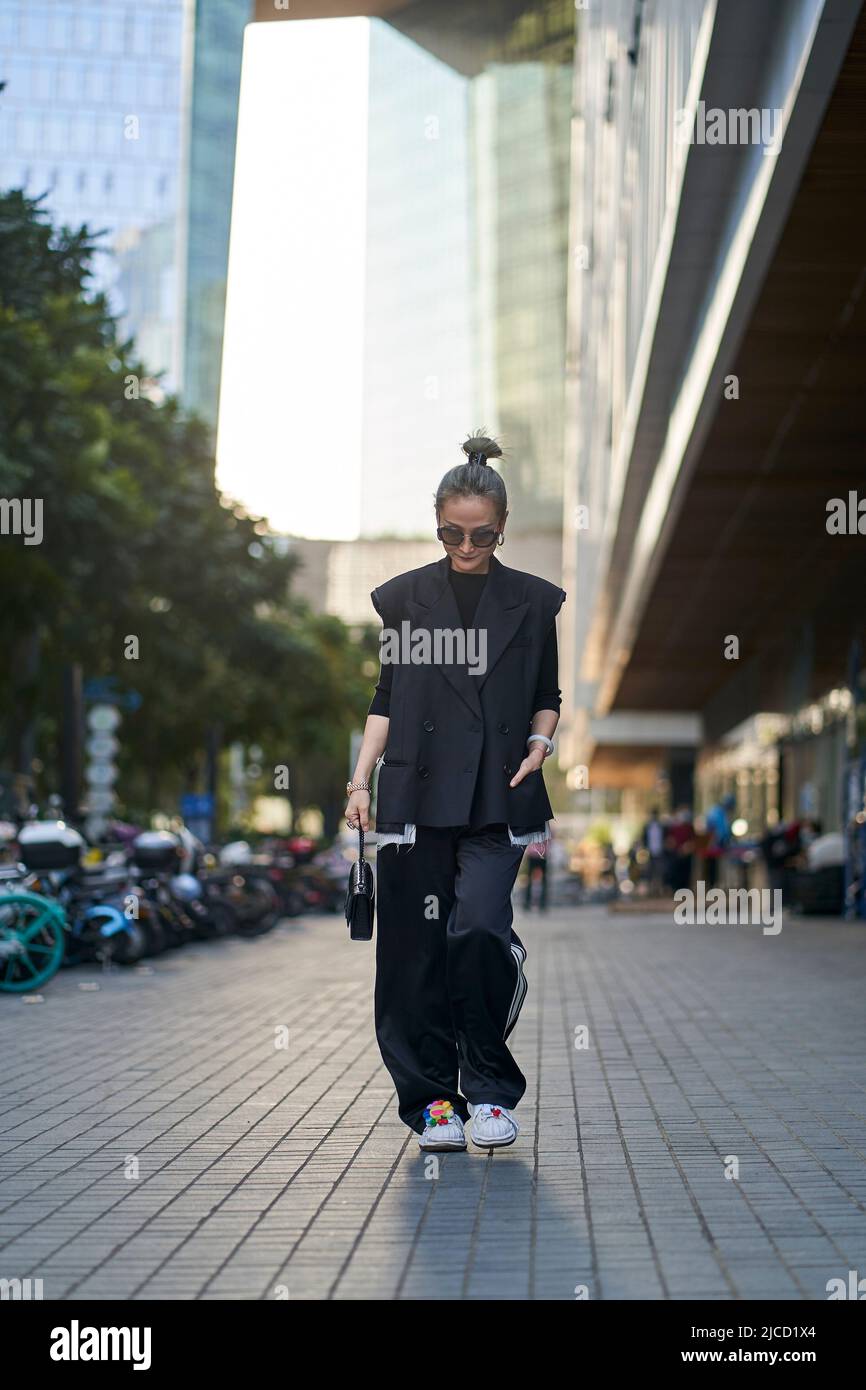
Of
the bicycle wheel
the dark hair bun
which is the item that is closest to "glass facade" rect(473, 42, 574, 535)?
the bicycle wheel

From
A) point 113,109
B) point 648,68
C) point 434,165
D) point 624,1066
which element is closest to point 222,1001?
point 624,1066

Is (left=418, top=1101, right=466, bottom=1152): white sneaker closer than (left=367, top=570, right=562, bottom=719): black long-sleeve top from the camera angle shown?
Yes

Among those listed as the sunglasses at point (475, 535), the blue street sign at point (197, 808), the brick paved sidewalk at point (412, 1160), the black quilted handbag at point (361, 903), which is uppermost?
the sunglasses at point (475, 535)

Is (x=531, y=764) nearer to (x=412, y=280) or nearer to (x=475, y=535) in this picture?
(x=475, y=535)

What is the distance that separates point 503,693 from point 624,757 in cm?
6795

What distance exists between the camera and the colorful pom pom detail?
20.0ft

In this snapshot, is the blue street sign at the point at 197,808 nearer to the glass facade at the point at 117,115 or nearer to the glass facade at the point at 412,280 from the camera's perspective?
the glass facade at the point at 117,115

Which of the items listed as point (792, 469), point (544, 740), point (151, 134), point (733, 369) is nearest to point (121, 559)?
point (792, 469)

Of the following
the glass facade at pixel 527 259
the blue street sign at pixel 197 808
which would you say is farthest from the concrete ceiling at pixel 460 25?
the blue street sign at pixel 197 808

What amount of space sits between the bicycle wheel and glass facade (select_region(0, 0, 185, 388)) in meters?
65.3

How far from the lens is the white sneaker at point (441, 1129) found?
6.08 metres

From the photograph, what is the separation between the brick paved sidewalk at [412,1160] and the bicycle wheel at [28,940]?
27.5 inches

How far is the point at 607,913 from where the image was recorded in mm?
31422

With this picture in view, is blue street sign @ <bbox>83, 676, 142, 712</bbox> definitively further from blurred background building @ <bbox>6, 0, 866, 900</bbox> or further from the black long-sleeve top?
the black long-sleeve top
